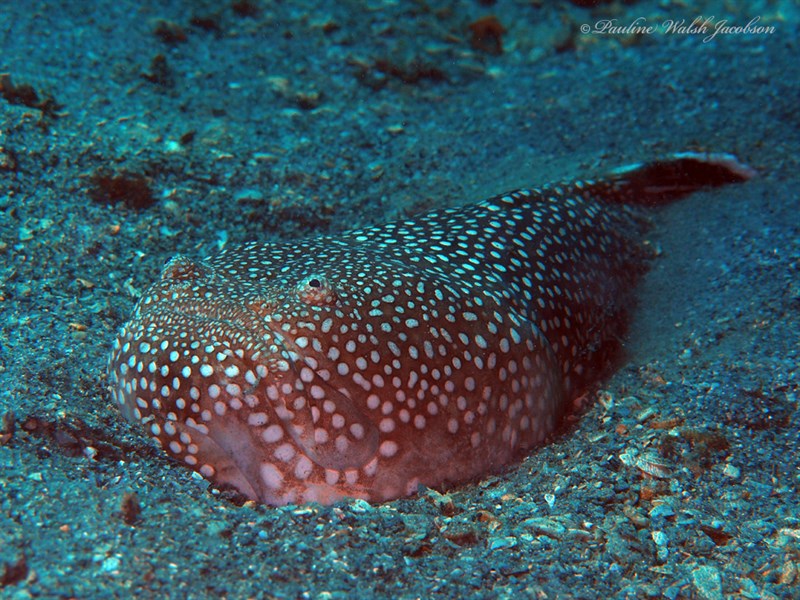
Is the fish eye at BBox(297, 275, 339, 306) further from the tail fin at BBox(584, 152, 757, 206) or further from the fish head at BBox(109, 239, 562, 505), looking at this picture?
the tail fin at BBox(584, 152, 757, 206)

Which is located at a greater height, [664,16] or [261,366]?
[664,16]

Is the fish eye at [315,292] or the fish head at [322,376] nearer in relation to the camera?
the fish head at [322,376]

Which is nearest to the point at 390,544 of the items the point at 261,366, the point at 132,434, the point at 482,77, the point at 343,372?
the point at 343,372

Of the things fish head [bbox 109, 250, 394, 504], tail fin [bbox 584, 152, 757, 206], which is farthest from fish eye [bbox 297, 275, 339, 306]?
tail fin [bbox 584, 152, 757, 206]

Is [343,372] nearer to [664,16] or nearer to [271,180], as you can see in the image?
[271,180]

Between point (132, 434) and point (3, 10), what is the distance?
239 inches

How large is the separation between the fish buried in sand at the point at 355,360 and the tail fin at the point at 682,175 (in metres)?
2.33

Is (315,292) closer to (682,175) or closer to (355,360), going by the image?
(355,360)

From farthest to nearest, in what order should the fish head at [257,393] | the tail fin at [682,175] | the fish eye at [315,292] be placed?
the tail fin at [682,175] → the fish eye at [315,292] → the fish head at [257,393]

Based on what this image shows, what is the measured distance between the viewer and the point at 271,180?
6250 millimetres

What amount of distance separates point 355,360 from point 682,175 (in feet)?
15.5

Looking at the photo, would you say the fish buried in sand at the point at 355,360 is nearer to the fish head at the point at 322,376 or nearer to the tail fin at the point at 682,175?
the fish head at the point at 322,376

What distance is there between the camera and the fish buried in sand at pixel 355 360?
3.24m

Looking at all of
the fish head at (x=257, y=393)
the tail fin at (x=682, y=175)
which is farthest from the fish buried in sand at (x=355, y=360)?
the tail fin at (x=682, y=175)
